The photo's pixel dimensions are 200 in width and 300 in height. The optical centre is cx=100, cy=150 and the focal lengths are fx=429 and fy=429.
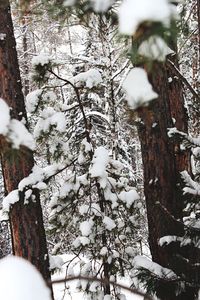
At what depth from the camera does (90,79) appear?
472 cm

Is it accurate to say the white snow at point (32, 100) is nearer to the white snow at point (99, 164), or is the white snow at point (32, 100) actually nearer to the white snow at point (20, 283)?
the white snow at point (99, 164)

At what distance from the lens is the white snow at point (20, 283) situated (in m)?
0.87

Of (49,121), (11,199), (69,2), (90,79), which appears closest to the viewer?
(69,2)

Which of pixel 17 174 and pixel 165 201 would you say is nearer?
pixel 17 174

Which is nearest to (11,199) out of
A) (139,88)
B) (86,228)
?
(86,228)

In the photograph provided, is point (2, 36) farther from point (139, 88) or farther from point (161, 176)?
point (139, 88)

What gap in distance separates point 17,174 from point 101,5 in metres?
2.07

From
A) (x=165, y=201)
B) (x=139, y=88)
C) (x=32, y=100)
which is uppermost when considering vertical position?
(x=32, y=100)

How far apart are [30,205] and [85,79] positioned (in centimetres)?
162

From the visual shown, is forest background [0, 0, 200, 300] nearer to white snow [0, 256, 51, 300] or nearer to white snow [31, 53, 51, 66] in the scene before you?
white snow [31, 53, 51, 66]

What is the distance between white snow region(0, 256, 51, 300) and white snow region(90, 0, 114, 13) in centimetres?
161

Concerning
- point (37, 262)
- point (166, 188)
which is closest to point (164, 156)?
point (166, 188)

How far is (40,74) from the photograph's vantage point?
4.39m

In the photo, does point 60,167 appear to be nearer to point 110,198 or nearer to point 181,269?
point 110,198
